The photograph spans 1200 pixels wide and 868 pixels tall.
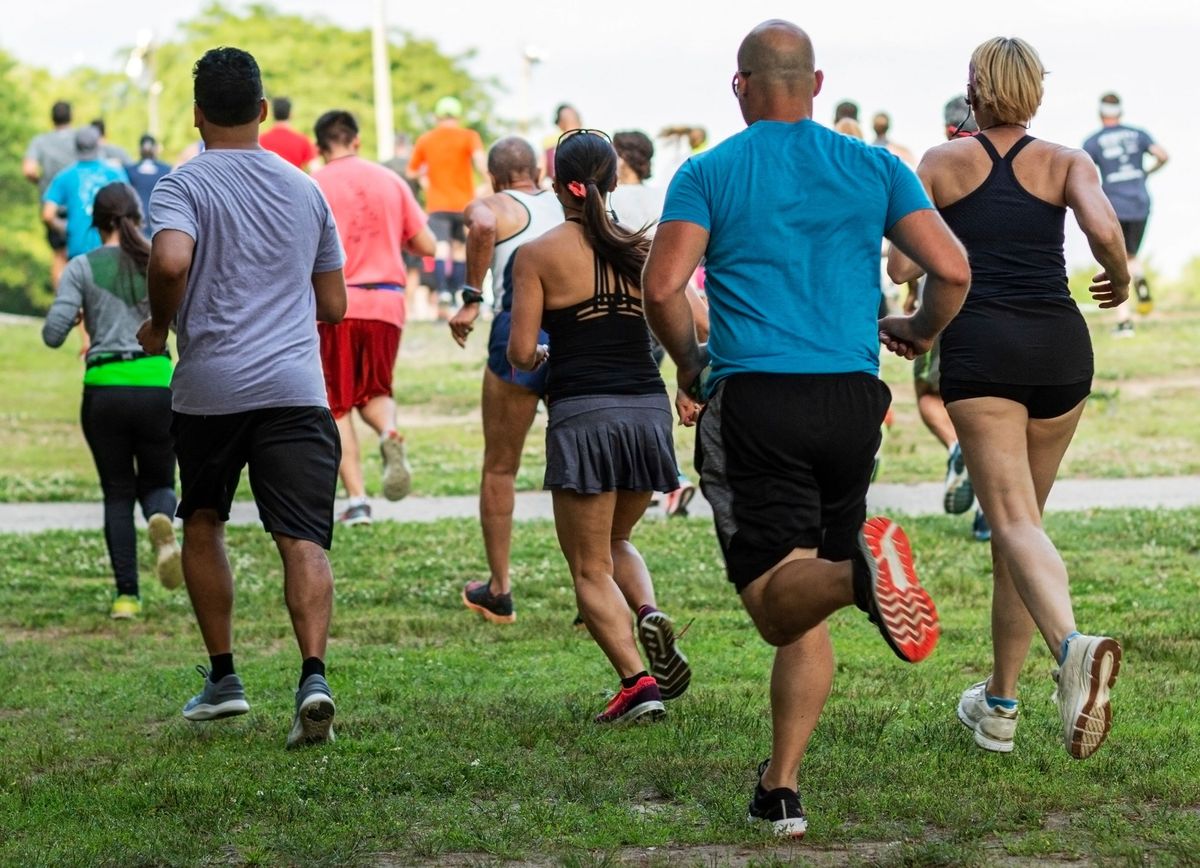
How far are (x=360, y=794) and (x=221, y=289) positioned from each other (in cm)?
175

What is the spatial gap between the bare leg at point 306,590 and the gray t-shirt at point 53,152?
536 inches

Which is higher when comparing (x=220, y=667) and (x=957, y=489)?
(x=220, y=667)

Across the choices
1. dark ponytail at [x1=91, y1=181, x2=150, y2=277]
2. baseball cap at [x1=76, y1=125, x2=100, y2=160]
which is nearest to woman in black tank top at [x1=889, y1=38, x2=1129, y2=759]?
dark ponytail at [x1=91, y1=181, x2=150, y2=277]

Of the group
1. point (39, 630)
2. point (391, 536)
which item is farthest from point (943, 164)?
point (391, 536)

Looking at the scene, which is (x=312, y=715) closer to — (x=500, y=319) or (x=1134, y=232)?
(x=500, y=319)

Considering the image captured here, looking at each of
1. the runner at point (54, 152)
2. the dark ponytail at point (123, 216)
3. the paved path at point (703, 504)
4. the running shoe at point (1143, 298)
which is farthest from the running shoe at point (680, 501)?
the running shoe at point (1143, 298)

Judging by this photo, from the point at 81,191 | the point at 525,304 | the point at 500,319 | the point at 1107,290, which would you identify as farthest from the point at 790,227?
the point at 81,191

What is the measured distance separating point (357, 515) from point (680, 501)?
6.58 ft

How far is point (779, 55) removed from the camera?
456 cm

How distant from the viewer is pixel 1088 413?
55.4ft

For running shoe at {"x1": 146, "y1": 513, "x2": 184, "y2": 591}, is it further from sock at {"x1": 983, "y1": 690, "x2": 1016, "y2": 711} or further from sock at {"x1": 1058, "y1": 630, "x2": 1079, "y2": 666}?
sock at {"x1": 1058, "y1": 630, "x2": 1079, "y2": 666}

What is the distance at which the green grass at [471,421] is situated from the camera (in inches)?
548

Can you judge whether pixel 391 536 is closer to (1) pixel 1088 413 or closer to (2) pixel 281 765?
(2) pixel 281 765

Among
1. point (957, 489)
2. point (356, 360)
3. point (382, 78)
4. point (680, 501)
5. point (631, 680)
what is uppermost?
point (382, 78)
